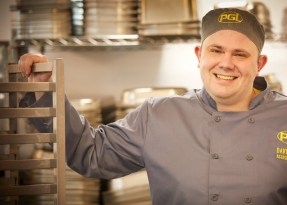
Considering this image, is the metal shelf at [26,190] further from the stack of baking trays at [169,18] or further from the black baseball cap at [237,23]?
the stack of baking trays at [169,18]

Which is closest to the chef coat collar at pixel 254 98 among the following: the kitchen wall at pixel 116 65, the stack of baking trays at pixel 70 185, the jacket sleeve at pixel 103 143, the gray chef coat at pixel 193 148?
the gray chef coat at pixel 193 148

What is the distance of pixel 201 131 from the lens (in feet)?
3.95

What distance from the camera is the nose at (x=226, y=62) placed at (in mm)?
1153

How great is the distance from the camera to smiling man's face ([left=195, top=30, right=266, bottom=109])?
116cm

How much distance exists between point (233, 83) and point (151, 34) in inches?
28.8

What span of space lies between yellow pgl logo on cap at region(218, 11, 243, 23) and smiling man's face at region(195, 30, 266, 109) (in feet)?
0.16

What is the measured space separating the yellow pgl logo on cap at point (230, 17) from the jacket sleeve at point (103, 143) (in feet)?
1.64

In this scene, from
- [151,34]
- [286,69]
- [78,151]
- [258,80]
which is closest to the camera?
[78,151]

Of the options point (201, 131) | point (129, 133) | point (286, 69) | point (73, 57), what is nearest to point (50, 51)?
point (73, 57)

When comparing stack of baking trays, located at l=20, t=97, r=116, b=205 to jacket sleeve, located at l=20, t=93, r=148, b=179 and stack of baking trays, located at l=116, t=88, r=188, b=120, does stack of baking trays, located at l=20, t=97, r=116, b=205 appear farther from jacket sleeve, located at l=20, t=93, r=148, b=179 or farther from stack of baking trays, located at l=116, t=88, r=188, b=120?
jacket sleeve, located at l=20, t=93, r=148, b=179

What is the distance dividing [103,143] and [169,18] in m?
0.91

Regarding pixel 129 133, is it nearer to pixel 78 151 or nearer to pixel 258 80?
pixel 78 151

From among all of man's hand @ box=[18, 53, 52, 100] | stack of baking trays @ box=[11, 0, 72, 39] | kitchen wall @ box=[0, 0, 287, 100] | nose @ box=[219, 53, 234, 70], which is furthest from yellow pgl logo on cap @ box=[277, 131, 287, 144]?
stack of baking trays @ box=[11, 0, 72, 39]

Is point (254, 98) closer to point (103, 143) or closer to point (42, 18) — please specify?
point (103, 143)
